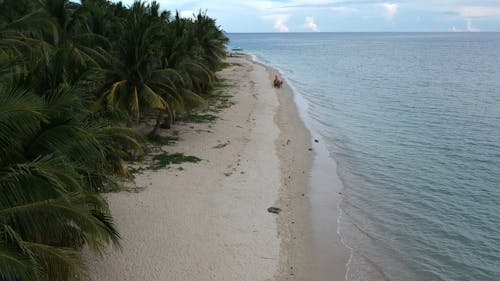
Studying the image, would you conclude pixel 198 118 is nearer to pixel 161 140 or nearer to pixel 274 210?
pixel 161 140

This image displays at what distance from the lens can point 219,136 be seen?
2469 cm

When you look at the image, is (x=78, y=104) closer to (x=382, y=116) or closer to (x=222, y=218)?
(x=222, y=218)

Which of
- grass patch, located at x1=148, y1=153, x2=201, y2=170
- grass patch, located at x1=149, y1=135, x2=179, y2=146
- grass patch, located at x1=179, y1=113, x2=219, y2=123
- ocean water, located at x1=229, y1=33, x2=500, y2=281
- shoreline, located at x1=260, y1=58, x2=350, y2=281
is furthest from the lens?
Answer: grass patch, located at x1=179, y1=113, x2=219, y2=123

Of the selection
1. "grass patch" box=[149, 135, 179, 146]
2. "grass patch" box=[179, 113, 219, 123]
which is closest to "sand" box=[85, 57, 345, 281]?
"grass patch" box=[149, 135, 179, 146]

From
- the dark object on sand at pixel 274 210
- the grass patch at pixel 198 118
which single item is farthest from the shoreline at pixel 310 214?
the grass patch at pixel 198 118

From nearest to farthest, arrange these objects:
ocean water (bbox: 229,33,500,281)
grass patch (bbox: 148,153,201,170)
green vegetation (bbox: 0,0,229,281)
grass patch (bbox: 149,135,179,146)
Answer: green vegetation (bbox: 0,0,229,281) → ocean water (bbox: 229,33,500,281) → grass patch (bbox: 148,153,201,170) → grass patch (bbox: 149,135,179,146)

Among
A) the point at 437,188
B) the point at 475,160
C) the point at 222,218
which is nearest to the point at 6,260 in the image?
the point at 222,218

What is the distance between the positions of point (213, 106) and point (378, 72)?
131 ft

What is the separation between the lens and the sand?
11.2 m

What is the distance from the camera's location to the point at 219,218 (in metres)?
14.1

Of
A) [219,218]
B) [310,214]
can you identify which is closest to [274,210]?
[310,214]

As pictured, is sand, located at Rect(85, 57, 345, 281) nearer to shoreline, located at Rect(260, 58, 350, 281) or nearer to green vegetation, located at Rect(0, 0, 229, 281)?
shoreline, located at Rect(260, 58, 350, 281)

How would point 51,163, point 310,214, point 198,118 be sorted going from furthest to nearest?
point 198,118 → point 310,214 → point 51,163

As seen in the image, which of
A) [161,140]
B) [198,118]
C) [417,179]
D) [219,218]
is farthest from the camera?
[198,118]
